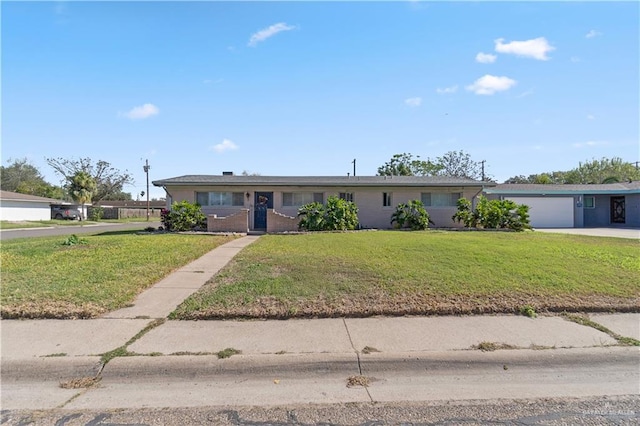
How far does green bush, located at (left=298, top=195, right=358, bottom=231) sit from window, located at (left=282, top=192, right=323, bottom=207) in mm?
2486

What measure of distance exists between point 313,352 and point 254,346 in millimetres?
692

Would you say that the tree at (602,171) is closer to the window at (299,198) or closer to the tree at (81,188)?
the window at (299,198)

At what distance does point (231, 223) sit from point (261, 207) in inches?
97.7

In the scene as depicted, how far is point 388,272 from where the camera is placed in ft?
22.8

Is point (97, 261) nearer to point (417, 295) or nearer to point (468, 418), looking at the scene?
point (417, 295)

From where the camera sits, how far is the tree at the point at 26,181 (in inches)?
2489

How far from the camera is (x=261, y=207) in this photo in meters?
18.9

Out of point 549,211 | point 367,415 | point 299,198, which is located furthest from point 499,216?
point 367,415

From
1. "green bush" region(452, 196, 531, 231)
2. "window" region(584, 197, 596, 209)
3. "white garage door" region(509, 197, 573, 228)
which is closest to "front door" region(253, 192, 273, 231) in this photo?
"green bush" region(452, 196, 531, 231)

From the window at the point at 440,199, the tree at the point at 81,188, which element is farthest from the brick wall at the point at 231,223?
the tree at the point at 81,188

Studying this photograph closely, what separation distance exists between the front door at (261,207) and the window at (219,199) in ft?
2.64

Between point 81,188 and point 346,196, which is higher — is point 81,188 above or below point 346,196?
above

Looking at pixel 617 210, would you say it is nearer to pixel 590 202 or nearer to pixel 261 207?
pixel 590 202

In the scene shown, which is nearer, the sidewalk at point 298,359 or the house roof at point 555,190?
the sidewalk at point 298,359
